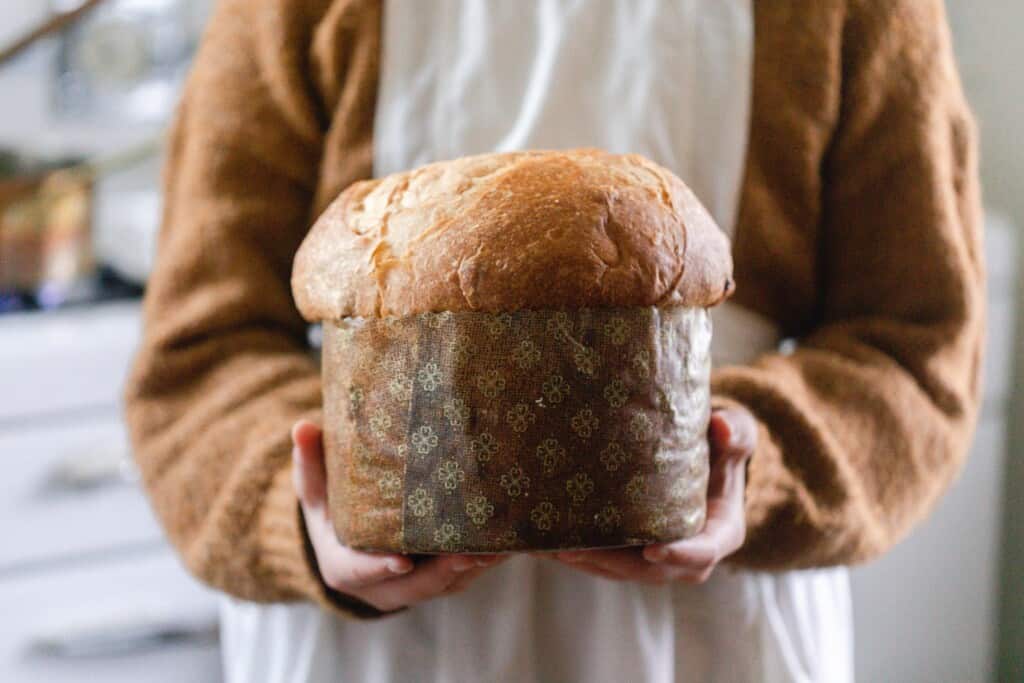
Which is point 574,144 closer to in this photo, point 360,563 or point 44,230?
point 360,563

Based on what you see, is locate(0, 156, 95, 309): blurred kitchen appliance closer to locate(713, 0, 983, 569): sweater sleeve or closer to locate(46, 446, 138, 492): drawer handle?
locate(46, 446, 138, 492): drawer handle

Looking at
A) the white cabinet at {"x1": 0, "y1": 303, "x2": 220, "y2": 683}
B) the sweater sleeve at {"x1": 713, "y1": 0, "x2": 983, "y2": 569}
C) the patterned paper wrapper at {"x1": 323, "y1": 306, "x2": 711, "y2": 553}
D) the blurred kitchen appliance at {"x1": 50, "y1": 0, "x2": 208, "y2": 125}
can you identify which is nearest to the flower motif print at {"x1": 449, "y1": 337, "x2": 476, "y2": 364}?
the patterned paper wrapper at {"x1": 323, "y1": 306, "x2": 711, "y2": 553}

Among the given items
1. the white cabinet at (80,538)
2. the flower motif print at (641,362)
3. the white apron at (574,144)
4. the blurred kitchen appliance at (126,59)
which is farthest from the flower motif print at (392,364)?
the blurred kitchen appliance at (126,59)

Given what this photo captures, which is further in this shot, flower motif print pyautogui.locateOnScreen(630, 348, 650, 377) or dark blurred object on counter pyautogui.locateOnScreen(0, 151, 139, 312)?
dark blurred object on counter pyautogui.locateOnScreen(0, 151, 139, 312)

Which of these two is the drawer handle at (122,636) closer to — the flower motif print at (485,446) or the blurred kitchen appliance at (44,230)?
the blurred kitchen appliance at (44,230)

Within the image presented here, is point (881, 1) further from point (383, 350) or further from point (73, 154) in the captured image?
point (73, 154)
